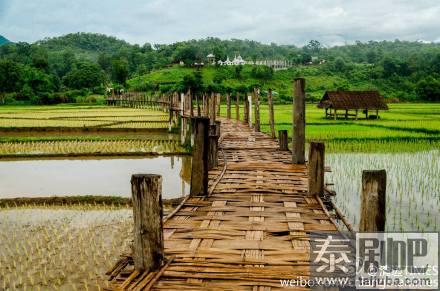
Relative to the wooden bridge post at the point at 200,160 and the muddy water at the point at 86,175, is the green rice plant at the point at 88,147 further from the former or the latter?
the wooden bridge post at the point at 200,160

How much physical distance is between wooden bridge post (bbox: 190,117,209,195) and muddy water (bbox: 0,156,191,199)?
12.0 ft

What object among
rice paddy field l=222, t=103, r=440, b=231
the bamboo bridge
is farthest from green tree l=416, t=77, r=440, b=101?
the bamboo bridge

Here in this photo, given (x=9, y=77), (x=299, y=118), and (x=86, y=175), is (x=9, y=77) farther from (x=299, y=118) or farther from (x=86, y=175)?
(x=299, y=118)

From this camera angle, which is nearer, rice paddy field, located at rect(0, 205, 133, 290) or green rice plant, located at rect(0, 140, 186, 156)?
rice paddy field, located at rect(0, 205, 133, 290)

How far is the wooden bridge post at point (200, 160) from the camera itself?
18.5ft

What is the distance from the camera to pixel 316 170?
5785 mm

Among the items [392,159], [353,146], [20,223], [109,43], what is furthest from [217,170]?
[109,43]

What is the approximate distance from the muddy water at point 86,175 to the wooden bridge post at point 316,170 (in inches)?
161

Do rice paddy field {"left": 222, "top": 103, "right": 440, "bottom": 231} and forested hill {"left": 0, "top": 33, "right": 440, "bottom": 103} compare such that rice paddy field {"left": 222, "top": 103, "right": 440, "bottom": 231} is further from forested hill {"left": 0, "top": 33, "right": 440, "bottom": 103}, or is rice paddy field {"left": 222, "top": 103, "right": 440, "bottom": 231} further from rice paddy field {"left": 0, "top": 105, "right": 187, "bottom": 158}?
forested hill {"left": 0, "top": 33, "right": 440, "bottom": 103}

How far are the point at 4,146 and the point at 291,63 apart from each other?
6973cm

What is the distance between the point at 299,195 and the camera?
5.75m

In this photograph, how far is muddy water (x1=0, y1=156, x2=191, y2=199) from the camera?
31.8ft

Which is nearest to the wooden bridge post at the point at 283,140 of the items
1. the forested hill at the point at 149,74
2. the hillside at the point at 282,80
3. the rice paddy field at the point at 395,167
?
the rice paddy field at the point at 395,167

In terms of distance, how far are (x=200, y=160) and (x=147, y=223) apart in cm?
222
